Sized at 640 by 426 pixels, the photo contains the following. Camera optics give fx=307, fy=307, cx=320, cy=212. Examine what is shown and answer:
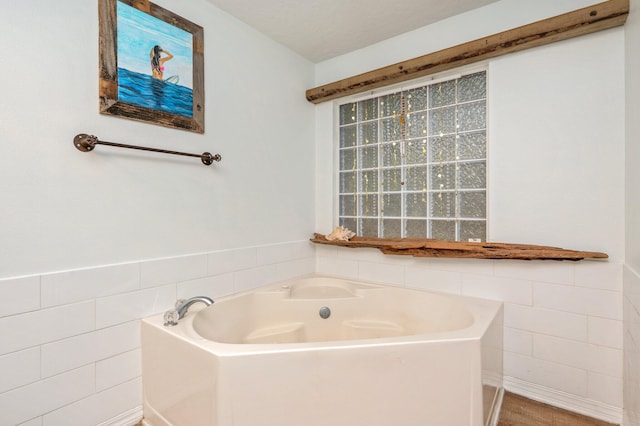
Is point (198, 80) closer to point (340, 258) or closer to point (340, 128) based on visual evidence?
point (340, 128)

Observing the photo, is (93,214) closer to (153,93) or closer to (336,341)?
(153,93)

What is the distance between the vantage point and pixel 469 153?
2061mm

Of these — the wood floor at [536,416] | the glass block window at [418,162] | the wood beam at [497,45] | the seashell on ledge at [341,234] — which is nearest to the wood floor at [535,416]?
the wood floor at [536,416]

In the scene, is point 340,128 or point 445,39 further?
point 340,128

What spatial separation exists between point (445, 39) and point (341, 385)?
2183 millimetres

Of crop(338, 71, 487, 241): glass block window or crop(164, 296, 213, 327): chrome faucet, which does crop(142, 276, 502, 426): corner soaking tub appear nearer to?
crop(164, 296, 213, 327): chrome faucet

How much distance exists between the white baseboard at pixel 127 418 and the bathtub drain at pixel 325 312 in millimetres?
1125

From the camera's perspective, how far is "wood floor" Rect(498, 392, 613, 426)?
62.4 inches

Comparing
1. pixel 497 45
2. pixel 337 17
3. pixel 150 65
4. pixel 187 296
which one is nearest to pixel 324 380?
pixel 187 296

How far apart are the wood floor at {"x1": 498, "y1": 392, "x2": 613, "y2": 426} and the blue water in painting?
243cm

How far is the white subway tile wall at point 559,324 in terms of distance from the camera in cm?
159

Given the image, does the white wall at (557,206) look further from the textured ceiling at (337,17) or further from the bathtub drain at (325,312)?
the bathtub drain at (325,312)

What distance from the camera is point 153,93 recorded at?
1.63m

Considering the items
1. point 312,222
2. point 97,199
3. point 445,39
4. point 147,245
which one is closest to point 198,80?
point 97,199
